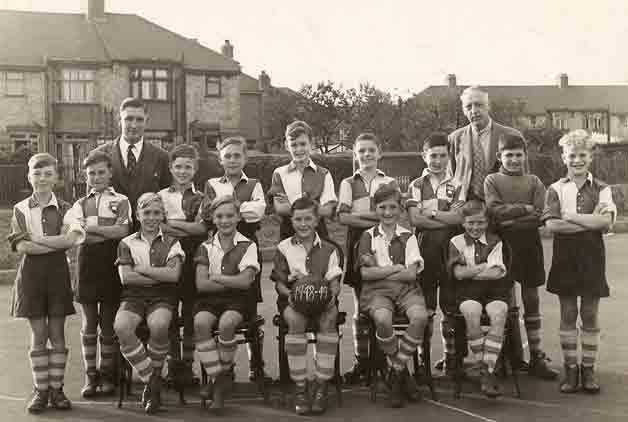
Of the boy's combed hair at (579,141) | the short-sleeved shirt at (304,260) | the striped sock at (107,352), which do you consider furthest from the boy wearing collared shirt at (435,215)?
the striped sock at (107,352)

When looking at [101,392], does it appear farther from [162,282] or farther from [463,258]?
[463,258]

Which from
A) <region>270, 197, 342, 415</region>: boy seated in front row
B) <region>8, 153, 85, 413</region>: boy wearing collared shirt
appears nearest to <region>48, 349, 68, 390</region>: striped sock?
<region>8, 153, 85, 413</region>: boy wearing collared shirt

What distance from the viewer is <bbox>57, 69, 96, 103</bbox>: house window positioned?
32.1 metres

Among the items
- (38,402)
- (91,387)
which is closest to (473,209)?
(91,387)

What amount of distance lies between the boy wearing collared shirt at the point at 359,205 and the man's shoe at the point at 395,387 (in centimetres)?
55

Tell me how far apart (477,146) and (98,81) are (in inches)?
1113

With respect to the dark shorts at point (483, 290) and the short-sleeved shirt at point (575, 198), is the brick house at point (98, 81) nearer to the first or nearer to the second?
the dark shorts at point (483, 290)

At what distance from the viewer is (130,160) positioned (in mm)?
6441

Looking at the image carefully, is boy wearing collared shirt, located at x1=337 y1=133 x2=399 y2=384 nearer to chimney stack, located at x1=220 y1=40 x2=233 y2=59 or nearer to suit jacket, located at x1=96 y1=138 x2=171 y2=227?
suit jacket, located at x1=96 y1=138 x2=171 y2=227

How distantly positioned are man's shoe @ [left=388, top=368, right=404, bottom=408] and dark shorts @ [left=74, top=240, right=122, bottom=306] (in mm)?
2287

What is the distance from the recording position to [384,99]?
155 ft

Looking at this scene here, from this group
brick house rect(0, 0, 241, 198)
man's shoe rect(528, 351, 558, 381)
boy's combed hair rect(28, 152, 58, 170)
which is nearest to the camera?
boy's combed hair rect(28, 152, 58, 170)

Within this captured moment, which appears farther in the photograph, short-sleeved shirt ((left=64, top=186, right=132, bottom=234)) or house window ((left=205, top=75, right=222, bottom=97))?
house window ((left=205, top=75, right=222, bottom=97))

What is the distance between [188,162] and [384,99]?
4180 centimetres
